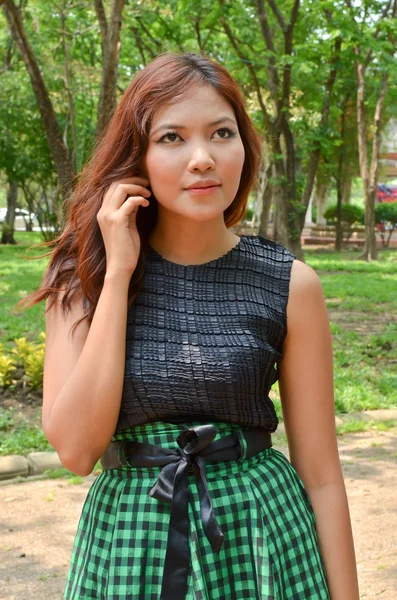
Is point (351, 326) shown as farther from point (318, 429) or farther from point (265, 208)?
point (265, 208)

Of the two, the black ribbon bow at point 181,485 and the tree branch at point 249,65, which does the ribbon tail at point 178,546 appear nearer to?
the black ribbon bow at point 181,485

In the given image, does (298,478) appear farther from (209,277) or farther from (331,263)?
(331,263)

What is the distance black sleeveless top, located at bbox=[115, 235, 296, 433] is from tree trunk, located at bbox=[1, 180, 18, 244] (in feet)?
74.4

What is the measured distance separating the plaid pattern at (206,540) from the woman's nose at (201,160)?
476mm

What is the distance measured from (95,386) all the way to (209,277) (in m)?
0.37

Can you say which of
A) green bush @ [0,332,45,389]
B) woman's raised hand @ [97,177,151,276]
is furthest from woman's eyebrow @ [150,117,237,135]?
green bush @ [0,332,45,389]

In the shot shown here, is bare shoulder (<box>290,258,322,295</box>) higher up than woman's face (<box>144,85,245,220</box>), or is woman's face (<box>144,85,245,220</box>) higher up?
woman's face (<box>144,85,245,220</box>)

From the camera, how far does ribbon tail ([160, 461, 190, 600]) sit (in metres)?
1.46

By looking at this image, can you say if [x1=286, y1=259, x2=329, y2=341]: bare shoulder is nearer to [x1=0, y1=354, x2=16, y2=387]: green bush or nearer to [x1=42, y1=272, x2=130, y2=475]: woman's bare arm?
[x1=42, y1=272, x2=130, y2=475]: woman's bare arm

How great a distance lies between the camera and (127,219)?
1.66m

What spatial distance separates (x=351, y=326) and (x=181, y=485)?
28.0 feet

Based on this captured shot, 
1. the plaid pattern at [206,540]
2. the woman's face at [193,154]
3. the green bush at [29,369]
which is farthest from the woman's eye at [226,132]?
the green bush at [29,369]

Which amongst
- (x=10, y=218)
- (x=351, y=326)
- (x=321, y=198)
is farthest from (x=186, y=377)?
(x=321, y=198)

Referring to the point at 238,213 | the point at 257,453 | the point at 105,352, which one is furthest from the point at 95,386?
the point at 238,213
